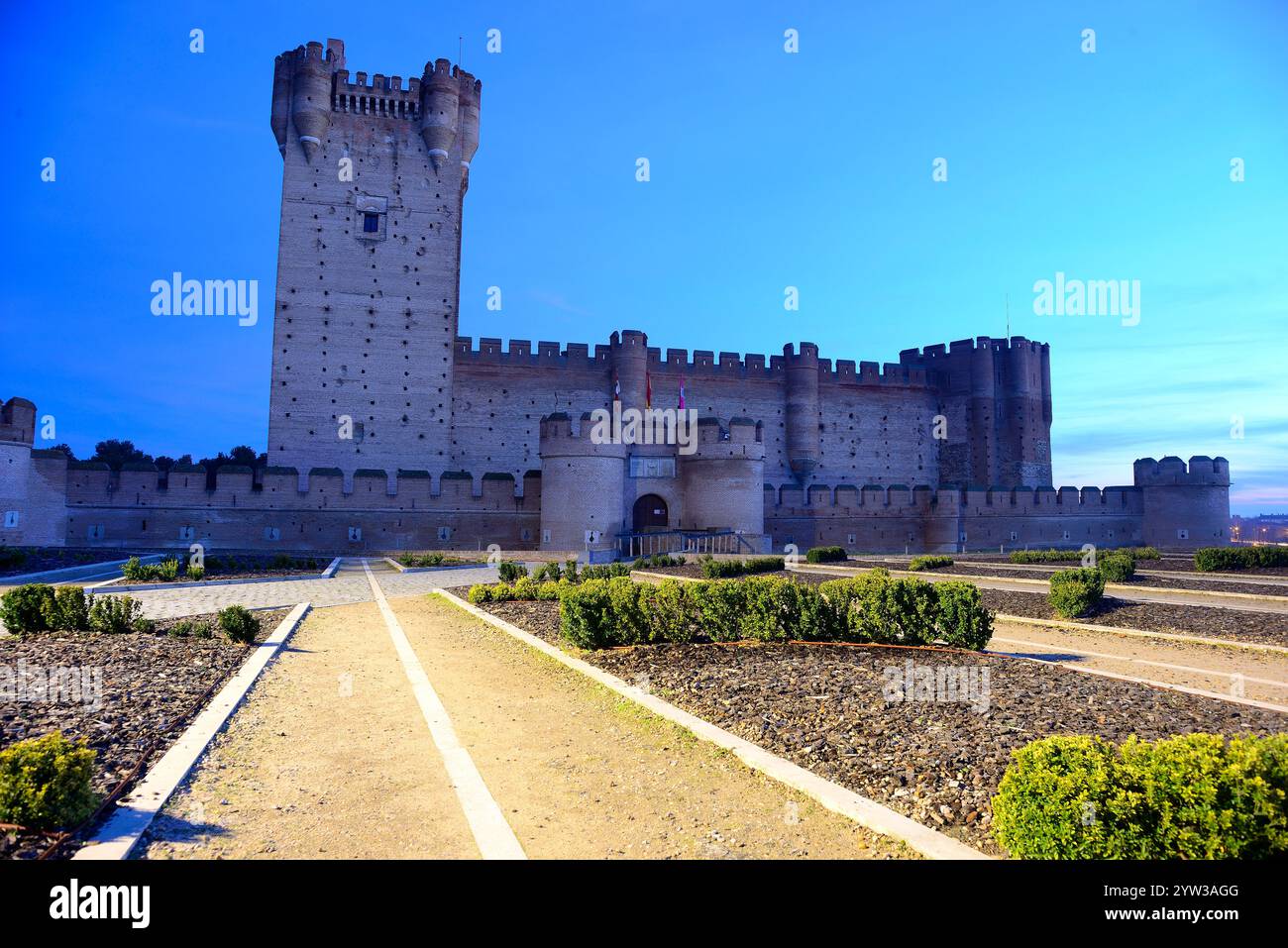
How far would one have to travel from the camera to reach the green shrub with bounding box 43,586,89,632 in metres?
8.05

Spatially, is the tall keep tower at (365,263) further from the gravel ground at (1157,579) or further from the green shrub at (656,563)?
the gravel ground at (1157,579)

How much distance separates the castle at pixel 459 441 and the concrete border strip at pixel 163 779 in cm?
2179

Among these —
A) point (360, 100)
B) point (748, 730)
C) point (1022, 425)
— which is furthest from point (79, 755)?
point (1022, 425)

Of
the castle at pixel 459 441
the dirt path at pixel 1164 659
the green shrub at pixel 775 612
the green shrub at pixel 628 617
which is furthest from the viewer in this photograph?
the castle at pixel 459 441

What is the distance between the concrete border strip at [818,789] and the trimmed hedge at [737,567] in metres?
10.1

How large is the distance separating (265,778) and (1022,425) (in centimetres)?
4473

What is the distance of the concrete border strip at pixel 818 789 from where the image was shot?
117 inches

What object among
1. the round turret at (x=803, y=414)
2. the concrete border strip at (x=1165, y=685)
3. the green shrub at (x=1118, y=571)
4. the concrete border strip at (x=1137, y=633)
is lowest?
the concrete border strip at (x=1137, y=633)

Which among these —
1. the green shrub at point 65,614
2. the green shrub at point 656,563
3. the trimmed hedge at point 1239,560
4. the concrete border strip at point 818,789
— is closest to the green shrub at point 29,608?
the green shrub at point 65,614

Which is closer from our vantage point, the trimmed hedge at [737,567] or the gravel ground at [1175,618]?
the gravel ground at [1175,618]

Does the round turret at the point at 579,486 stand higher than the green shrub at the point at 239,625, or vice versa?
the round turret at the point at 579,486

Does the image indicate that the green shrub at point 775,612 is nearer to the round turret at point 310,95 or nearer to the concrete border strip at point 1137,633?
the concrete border strip at point 1137,633

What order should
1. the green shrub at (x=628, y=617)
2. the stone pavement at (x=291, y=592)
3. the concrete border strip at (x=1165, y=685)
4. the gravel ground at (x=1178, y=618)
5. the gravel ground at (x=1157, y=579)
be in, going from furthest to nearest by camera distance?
the gravel ground at (x=1157, y=579) → the stone pavement at (x=291, y=592) → the gravel ground at (x=1178, y=618) → the green shrub at (x=628, y=617) → the concrete border strip at (x=1165, y=685)

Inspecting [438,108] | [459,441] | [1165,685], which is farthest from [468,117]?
[1165,685]
